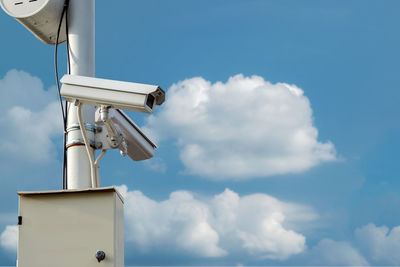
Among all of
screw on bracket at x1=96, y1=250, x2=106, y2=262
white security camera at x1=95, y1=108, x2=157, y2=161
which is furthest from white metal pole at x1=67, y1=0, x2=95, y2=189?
screw on bracket at x1=96, y1=250, x2=106, y2=262

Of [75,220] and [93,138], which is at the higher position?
[93,138]

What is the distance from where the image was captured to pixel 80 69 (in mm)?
4508

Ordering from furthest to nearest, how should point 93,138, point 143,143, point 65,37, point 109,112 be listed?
point 65,37 → point 143,143 → point 93,138 → point 109,112

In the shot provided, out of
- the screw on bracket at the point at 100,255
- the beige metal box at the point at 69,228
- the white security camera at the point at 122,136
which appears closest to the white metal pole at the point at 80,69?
the white security camera at the point at 122,136

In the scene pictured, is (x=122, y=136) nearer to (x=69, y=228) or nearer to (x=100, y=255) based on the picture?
(x=69, y=228)

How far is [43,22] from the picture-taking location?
476 cm

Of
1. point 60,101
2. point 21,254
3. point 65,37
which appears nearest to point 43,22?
point 65,37

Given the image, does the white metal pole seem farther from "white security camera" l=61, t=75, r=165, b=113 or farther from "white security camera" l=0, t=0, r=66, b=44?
"white security camera" l=61, t=75, r=165, b=113

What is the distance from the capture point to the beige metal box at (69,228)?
143 inches

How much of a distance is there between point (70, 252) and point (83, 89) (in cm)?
94

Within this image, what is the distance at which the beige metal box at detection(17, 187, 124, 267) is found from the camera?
3.63 metres

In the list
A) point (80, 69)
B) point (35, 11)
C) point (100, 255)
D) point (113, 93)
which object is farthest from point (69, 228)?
point (35, 11)

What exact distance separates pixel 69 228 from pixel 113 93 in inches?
31.9

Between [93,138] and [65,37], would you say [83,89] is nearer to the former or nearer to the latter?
[93,138]
